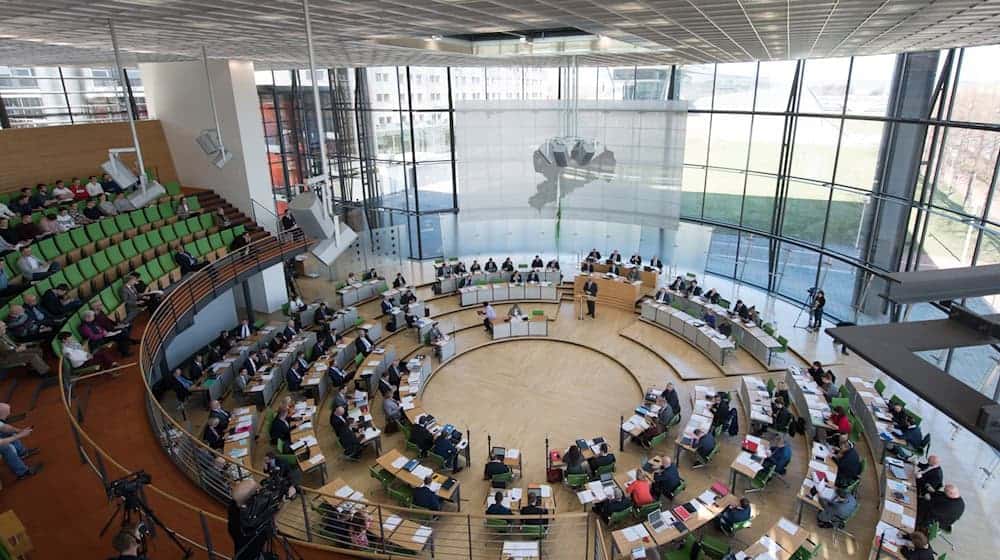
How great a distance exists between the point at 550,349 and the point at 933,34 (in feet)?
35.3

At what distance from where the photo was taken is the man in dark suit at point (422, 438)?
36.0 ft

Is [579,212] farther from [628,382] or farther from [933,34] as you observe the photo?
[933,34]

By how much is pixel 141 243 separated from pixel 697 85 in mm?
16929

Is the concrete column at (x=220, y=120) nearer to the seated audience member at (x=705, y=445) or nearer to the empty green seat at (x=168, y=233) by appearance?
the empty green seat at (x=168, y=233)

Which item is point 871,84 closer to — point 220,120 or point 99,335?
point 220,120

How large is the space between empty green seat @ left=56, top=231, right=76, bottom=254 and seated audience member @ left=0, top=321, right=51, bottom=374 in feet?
14.8

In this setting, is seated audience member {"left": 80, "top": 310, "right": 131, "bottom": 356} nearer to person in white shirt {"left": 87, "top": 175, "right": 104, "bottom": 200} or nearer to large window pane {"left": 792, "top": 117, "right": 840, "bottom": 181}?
person in white shirt {"left": 87, "top": 175, "right": 104, "bottom": 200}

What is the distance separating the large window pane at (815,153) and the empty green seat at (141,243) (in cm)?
4252

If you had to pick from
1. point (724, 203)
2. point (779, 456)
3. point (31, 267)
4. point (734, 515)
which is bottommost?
point (724, 203)

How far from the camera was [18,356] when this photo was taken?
788 centimetres

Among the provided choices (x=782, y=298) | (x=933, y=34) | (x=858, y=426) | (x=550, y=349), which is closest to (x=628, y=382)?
(x=550, y=349)

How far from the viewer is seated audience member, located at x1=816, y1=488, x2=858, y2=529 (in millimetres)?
8922

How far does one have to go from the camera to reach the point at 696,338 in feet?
51.4

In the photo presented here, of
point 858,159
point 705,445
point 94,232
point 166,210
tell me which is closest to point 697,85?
point 705,445
